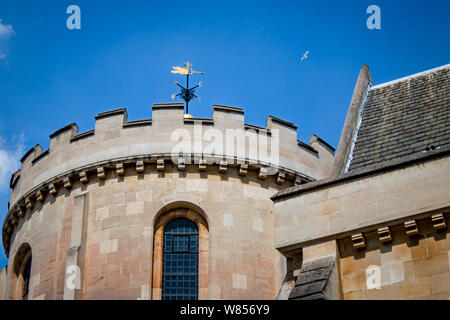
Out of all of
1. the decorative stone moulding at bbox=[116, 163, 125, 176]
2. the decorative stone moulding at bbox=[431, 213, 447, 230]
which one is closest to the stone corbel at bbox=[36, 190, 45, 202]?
the decorative stone moulding at bbox=[116, 163, 125, 176]

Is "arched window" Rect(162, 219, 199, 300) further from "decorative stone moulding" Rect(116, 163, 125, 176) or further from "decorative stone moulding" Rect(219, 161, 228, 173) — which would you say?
"decorative stone moulding" Rect(116, 163, 125, 176)

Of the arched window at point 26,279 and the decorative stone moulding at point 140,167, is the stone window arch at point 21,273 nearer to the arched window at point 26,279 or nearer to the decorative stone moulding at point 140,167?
the arched window at point 26,279

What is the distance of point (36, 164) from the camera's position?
3005cm

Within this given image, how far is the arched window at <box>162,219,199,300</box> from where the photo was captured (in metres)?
26.5

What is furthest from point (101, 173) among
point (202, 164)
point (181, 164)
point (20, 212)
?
point (20, 212)

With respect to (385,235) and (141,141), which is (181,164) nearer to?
(141,141)

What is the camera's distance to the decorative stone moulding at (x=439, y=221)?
15406 millimetres

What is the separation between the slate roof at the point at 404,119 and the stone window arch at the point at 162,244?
776 cm

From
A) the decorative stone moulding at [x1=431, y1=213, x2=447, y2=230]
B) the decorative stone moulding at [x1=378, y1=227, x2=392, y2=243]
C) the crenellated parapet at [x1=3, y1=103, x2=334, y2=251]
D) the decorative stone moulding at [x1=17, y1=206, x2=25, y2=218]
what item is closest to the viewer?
the decorative stone moulding at [x1=431, y1=213, x2=447, y2=230]

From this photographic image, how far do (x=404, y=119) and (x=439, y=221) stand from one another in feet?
14.5

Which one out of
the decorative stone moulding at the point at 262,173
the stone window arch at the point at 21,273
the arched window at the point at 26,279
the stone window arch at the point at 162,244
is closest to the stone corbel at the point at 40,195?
the stone window arch at the point at 21,273

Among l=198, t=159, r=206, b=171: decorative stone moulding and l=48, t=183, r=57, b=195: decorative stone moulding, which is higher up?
l=198, t=159, r=206, b=171: decorative stone moulding

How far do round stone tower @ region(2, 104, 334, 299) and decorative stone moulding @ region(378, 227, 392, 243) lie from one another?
10.7m
